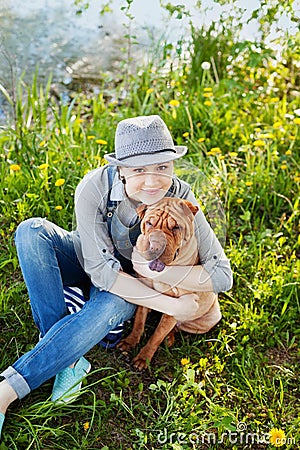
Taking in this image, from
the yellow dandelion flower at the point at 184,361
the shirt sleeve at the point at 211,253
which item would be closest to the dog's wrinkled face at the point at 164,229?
the shirt sleeve at the point at 211,253

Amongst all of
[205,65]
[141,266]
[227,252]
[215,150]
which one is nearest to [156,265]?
[141,266]

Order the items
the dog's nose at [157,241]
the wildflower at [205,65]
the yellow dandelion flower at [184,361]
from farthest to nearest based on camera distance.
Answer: the wildflower at [205,65] < the yellow dandelion flower at [184,361] < the dog's nose at [157,241]

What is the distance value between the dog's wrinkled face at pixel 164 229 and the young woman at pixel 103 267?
39 mm

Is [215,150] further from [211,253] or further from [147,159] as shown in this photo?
[147,159]

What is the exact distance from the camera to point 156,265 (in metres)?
1.99

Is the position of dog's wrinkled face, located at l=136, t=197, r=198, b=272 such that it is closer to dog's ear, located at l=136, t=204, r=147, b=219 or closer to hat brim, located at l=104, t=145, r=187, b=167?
dog's ear, located at l=136, t=204, r=147, b=219

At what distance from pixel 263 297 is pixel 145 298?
1.99 feet

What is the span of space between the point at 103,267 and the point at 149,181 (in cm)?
36

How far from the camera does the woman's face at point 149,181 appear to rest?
1.93 meters

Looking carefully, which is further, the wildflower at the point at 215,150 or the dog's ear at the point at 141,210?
the wildflower at the point at 215,150

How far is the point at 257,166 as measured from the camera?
3.06 meters

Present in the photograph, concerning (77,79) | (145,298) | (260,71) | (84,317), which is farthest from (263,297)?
(77,79)

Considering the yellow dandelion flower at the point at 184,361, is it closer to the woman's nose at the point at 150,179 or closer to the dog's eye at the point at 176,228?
the dog's eye at the point at 176,228

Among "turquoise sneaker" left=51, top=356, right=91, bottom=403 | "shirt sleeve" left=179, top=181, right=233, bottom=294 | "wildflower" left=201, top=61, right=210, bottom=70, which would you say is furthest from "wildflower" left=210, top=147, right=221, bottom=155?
"turquoise sneaker" left=51, top=356, right=91, bottom=403
